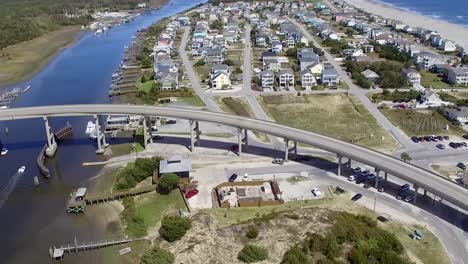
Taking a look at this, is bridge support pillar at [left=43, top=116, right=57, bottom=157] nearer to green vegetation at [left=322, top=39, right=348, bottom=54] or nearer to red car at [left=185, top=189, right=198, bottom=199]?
red car at [left=185, top=189, right=198, bottom=199]

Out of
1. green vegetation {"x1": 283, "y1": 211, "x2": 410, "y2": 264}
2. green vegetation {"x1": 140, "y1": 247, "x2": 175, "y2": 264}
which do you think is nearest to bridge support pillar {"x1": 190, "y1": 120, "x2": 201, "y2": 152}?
green vegetation {"x1": 140, "y1": 247, "x2": 175, "y2": 264}

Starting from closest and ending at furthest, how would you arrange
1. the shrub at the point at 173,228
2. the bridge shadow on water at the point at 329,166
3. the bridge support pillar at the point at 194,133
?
the shrub at the point at 173,228
the bridge shadow on water at the point at 329,166
the bridge support pillar at the point at 194,133

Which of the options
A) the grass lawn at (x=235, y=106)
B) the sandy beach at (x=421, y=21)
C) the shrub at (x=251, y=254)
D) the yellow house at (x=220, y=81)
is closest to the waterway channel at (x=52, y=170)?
the shrub at (x=251, y=254)

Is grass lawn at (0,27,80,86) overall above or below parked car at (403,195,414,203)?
above

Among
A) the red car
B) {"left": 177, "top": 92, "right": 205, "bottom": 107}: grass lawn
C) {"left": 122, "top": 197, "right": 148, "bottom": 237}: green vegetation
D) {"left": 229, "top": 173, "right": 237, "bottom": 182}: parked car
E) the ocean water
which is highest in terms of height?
the ocean water

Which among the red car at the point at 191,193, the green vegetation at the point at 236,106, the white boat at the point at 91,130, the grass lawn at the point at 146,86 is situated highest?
the grass lawn at the point at 146,86

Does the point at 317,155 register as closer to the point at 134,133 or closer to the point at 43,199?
the point at 134,133

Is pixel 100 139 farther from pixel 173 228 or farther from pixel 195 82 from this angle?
pixel 195 82

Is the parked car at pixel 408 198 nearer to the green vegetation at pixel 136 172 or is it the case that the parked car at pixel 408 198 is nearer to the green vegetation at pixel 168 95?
the green vegetation at pixel 136 172
